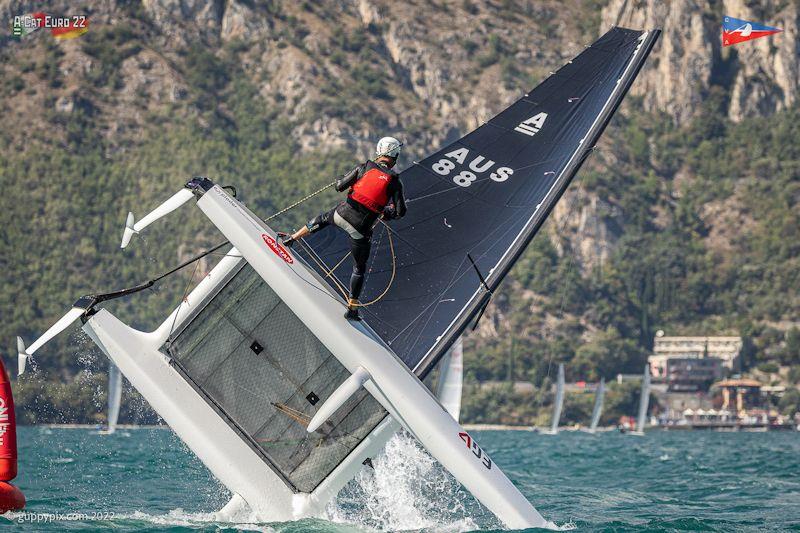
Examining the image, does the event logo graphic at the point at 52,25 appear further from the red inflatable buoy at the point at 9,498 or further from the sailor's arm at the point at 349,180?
the sailor's arm at the point at 349,180

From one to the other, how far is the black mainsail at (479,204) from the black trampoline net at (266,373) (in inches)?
31.2

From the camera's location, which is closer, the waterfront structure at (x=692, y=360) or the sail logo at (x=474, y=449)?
the sail logo at (x=474, y=449)

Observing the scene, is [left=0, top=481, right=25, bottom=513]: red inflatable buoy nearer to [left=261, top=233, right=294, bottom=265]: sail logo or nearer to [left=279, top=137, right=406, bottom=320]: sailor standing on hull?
[left=261, top=233, right=294, bottom=265]: sail logo

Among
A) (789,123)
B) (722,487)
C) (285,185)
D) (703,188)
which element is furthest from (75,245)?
(722,487)

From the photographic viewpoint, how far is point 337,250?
14086 millimetres

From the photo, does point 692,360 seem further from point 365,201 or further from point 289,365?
point 365,201

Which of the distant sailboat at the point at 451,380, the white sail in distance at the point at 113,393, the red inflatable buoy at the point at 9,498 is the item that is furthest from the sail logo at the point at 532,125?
the white sail in distance at the point at 113,393

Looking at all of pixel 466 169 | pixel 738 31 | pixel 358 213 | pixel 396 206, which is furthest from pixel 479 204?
pixel 738 31

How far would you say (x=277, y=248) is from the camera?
11000mm

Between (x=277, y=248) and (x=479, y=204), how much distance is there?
4238mm

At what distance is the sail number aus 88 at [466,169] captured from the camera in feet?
49.4

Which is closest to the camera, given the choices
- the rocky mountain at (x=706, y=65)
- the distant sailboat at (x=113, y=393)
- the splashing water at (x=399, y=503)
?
the splashing water at (x=399, y=503)

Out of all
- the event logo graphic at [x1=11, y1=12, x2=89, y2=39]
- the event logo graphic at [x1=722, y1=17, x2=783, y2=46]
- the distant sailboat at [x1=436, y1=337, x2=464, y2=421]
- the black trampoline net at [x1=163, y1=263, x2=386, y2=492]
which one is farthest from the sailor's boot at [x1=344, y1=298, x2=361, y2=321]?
the event logo graphic at [x1=11, y1=12, x2=89, y2=39]

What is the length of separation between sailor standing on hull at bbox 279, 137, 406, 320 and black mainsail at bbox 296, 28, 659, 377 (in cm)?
116
